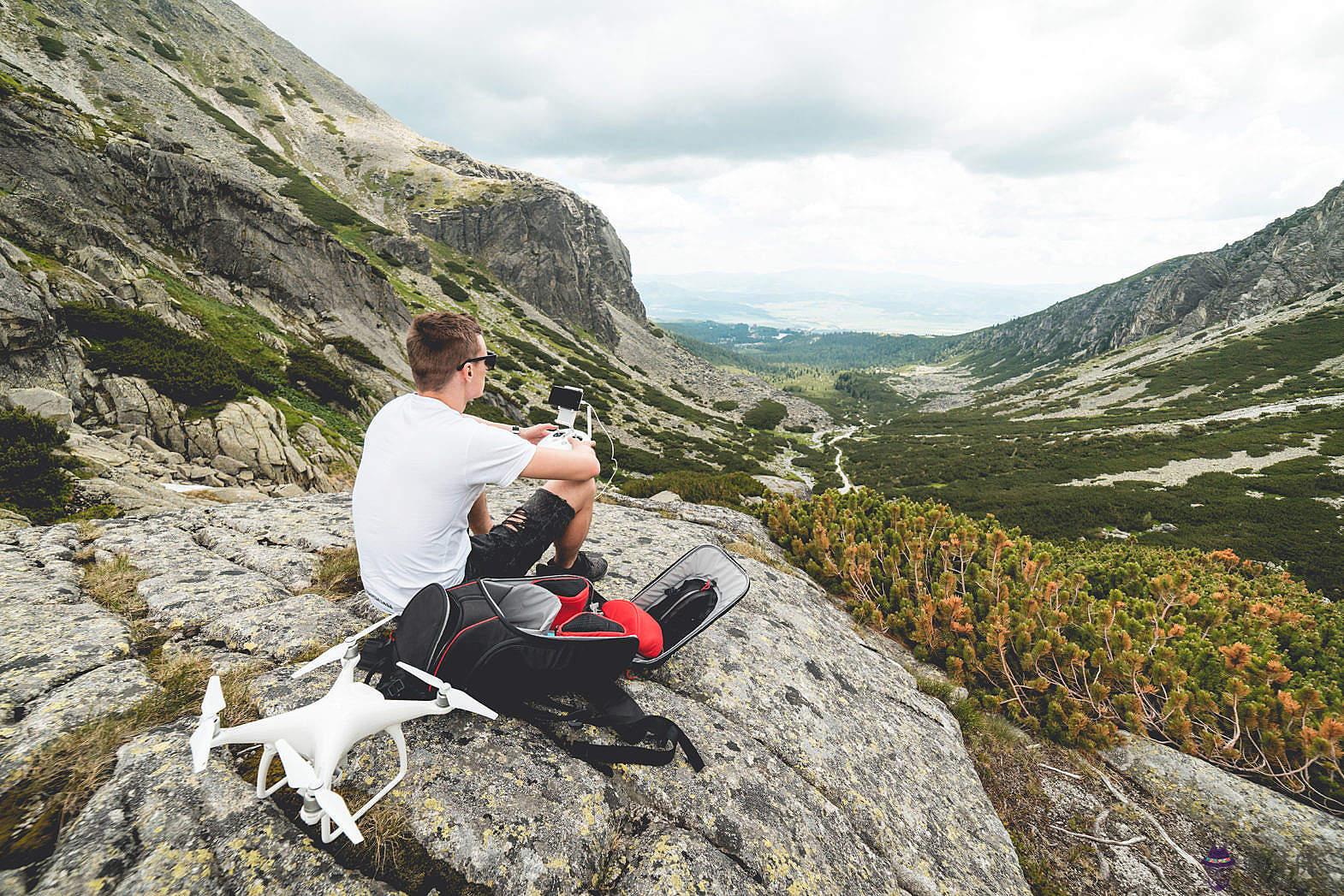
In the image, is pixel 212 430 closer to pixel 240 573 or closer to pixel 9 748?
pixel 240 573

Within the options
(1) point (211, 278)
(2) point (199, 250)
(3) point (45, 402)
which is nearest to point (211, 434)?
(3) point (45, 402)

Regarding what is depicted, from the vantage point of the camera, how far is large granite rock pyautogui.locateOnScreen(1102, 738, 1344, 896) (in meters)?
3.80

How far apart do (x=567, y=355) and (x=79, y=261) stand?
49.5 m

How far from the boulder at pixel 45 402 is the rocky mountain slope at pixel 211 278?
0.04m

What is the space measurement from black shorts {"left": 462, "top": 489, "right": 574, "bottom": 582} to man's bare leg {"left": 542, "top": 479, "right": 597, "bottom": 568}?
5cm

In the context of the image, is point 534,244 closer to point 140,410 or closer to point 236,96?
point 236,96

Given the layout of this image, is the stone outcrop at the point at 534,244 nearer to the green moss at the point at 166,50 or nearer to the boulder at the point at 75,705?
the green moss at the point at 166,50

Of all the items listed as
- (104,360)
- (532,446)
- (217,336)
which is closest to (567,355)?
(217,336)

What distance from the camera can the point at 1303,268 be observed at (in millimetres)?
109938

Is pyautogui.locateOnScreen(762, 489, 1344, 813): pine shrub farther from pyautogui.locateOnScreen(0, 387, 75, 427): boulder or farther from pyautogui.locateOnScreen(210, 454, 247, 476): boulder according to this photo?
pyautogui.locateOnScreen(0, 387, 75, 427): boulder

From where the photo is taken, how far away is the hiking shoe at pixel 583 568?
17.2ft

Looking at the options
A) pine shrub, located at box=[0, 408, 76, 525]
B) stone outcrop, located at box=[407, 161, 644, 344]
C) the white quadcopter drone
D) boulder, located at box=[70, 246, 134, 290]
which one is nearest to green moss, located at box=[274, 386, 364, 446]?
boulder, located at box=[70, 246, 134, 290]

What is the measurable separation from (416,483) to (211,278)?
90.3 ft

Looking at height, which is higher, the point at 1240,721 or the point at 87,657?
the point at 87,657
